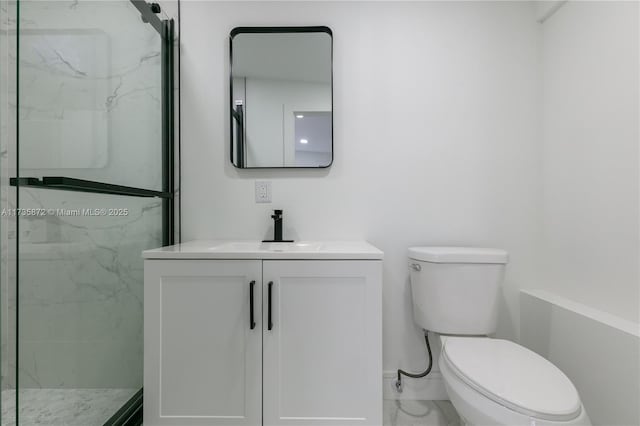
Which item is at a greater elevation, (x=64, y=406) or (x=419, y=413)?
(x=64, y=406)

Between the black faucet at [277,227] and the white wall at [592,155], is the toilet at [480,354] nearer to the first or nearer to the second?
the white wall at [592,155]

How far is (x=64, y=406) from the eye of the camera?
3.38 ft

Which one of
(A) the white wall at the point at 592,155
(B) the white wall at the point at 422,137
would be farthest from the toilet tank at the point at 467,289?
(A) the white wall at the point at 592,155

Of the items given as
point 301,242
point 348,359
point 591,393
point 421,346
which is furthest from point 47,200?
point 591,393

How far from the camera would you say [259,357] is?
1143 millimetres

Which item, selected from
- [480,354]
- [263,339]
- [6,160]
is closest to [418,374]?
[480,354]

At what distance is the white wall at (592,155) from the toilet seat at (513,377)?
1.53 ft

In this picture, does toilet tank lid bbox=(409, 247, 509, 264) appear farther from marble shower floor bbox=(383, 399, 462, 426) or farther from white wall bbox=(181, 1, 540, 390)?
marble shower floor bbox=(383, 399, 462, 426)

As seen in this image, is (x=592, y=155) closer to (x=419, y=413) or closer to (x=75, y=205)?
(x=419, y=413)

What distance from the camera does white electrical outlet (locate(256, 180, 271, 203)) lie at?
1.58 metres

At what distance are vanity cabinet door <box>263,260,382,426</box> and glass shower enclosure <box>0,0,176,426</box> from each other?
0.60m

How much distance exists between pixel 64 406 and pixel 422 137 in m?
1.77

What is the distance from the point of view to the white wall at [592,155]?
116cm

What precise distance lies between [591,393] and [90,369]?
72.3 inches
